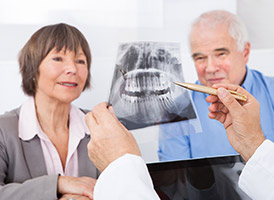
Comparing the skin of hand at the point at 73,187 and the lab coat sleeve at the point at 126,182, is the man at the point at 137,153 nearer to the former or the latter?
the lab coat sleeve at the point at 126,182

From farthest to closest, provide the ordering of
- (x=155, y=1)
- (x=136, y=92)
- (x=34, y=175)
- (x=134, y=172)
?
1. (x=155, y=1)
2. (x=136, y=92)
3. (x=34, y=175)
4. (x=134, y=172)

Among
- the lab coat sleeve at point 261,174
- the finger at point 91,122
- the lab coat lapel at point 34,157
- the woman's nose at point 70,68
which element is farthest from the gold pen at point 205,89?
the lab coat lapel at point 34,157

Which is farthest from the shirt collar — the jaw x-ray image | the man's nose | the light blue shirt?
the man's nose

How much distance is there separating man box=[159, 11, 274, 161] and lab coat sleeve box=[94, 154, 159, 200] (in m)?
0.69

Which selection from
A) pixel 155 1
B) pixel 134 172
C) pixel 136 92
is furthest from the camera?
pixel 155 1

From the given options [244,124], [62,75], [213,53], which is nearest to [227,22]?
[213,53]

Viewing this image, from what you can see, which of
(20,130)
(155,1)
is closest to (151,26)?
(155,1)

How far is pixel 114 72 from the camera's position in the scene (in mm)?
1247

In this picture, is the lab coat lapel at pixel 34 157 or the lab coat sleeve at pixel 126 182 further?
the lab coat lapel at pixel 34 157

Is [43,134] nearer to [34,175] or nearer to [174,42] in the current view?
[34,175]

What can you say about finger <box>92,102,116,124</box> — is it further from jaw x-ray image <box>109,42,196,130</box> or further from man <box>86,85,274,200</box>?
jaw x-ray image <box>109,42,196,130</box>

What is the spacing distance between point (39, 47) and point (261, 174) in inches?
33.2

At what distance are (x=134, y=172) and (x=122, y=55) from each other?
69 centimetres

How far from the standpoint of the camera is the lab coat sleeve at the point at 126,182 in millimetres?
653
